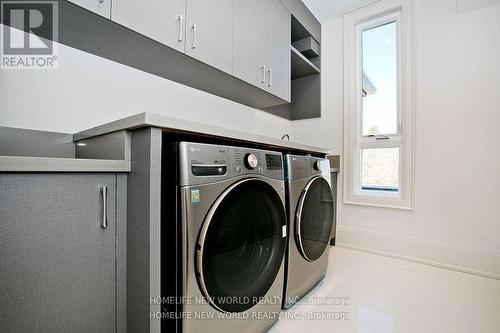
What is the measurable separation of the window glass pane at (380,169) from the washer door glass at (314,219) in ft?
3.04

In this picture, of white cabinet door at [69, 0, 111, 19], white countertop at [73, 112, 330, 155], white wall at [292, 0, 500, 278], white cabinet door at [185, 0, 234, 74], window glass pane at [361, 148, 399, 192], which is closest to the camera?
white countertop at [73, 112, 330, 155]

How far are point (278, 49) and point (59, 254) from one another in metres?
1.94

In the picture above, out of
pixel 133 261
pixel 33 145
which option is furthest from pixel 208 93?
pixel 133 261

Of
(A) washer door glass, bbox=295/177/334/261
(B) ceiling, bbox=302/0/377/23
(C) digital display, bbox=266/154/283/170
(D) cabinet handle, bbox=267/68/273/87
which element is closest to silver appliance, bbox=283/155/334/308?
(A) washer door glass, bbox=295/177/334/261

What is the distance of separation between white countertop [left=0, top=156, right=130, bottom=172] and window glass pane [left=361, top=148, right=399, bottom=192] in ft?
7.49

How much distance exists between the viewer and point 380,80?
233 centimetres

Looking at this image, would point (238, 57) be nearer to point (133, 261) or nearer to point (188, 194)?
point (188, 194)

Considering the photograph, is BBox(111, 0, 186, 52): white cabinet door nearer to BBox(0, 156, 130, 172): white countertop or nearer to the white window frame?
BBox(0, 156, 130, 172): white countertop

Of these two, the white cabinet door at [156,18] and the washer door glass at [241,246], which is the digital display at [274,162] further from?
the white cabinet door at [156,18]

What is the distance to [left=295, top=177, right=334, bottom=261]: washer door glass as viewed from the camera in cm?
133

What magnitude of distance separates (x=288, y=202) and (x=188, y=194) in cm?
65

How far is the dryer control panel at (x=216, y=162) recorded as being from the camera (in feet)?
2.51

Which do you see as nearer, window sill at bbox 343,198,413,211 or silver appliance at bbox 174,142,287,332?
silver appliance at bbox 174,142,287,332

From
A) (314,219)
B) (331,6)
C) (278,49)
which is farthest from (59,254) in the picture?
(331,6)
